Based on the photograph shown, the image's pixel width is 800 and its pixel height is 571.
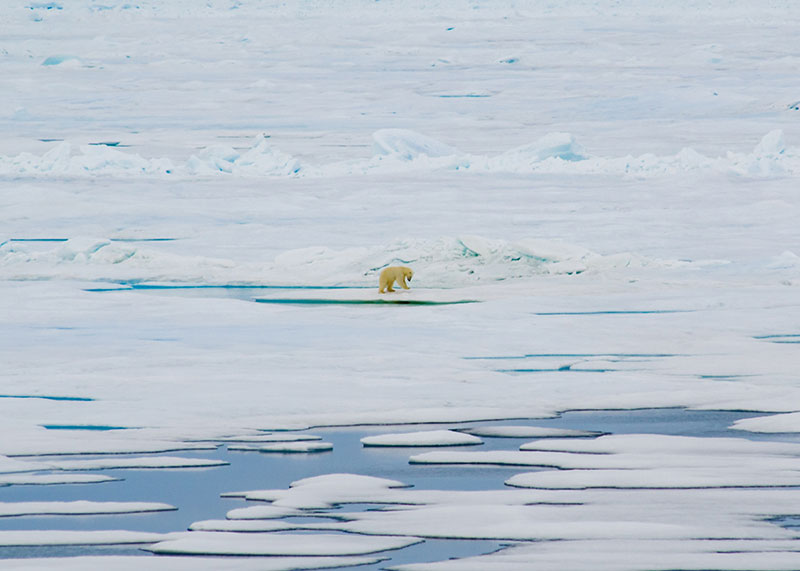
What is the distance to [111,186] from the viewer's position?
44.6 ft

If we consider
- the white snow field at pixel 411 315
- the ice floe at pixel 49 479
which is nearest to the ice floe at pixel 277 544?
the white snow field at pixel 411 315

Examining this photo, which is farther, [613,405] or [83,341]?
[83,341]

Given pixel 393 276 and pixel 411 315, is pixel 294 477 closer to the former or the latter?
pixel 411 315

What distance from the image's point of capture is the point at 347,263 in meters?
8.95

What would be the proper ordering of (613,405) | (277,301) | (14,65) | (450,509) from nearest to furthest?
(450,509)
(613,405)
(277,301)
(14,65)

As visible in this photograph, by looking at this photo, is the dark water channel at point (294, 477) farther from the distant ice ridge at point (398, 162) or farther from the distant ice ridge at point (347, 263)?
the distant ice ridge at point (398, 162)

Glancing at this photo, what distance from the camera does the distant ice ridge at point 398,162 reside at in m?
14.2

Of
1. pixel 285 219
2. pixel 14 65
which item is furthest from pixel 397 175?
pixel 14 65

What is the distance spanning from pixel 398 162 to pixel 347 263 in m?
6.43

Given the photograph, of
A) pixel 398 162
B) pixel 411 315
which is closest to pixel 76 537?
pixel 411 315

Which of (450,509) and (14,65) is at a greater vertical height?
(14,65)

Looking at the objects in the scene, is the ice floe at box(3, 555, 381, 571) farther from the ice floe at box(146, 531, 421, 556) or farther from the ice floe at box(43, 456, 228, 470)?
the ice floe at box(43, 456, 228, 470)

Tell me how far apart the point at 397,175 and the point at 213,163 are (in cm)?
196

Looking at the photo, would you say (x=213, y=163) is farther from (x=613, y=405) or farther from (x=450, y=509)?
(x=450, y=509)
